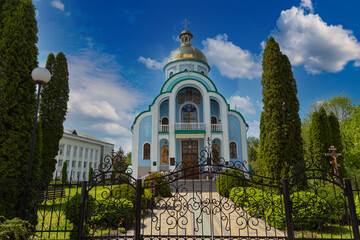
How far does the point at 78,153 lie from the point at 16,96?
1331 inches

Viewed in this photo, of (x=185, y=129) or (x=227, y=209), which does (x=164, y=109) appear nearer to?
(x=185, y=129)

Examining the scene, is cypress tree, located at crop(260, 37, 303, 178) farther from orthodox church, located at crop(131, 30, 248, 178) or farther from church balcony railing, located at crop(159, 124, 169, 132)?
church balcony railing, located at crop(159, 124, 169, 132)

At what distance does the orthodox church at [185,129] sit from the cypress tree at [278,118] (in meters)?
8.15

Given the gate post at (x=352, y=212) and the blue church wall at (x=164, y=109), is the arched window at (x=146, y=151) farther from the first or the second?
the gate post at (x=352, y=212)

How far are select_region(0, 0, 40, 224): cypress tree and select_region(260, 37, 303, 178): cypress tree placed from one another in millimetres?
7788

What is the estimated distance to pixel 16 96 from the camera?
18.0 feet

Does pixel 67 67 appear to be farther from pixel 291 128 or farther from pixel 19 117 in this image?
pixel 291 128

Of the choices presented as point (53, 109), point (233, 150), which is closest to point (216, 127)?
point (233, 150)

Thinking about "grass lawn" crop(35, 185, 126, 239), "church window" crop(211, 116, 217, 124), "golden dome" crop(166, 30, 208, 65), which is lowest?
"grass lawn" crop(35, 185, 126, 239)

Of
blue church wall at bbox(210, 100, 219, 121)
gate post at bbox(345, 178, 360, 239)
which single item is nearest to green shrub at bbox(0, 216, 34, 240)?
gate post at bbox(345, 178, 360, 239)

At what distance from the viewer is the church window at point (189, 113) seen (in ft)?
63.7

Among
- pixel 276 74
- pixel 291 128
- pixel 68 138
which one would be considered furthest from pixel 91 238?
pixel 68 138

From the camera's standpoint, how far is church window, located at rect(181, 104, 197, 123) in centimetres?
→ 1942

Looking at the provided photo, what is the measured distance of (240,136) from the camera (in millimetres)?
18578
